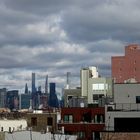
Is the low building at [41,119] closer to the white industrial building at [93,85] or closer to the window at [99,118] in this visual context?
the window at [99,118]

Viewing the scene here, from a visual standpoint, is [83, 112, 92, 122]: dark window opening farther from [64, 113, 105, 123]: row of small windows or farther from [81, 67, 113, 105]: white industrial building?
[81, 67, 113, 105]: white industrial building

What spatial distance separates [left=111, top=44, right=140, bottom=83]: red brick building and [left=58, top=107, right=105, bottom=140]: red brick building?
237 feet

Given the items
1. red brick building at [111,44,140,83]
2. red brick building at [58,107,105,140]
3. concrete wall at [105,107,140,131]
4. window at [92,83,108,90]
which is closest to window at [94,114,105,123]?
red brick building at [58,107,105,140]

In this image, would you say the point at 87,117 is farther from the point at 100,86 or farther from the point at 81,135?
the point at 100,86

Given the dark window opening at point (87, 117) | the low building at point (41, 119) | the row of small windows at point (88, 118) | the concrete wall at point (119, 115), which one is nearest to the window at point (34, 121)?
the low building at point (41, 119)

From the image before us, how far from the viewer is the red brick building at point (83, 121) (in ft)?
337

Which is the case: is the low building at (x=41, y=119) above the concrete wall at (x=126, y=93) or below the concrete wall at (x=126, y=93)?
below

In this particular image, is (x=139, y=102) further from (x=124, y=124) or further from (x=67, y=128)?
(x=67, y=128)

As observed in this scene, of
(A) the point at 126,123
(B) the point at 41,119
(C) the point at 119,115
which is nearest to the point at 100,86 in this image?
(B) the point at 41,119

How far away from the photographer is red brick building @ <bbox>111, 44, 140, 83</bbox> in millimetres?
180625

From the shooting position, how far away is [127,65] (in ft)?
600

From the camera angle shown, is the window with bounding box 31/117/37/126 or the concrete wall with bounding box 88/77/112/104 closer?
the window with bounding box 31/117/37/126

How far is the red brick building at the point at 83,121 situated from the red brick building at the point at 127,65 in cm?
7213

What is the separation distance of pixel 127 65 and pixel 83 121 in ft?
264
